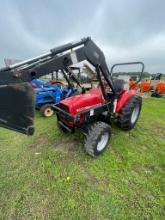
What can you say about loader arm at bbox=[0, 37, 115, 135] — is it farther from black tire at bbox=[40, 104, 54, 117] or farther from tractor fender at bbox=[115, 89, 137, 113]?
black tire at bbox=[40, 104, 54, 117]

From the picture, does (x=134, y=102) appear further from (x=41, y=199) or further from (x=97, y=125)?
(x=41, y=199)

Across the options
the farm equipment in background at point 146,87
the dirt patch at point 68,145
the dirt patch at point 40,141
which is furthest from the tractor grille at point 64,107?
the farm equipment in background at point 146,87

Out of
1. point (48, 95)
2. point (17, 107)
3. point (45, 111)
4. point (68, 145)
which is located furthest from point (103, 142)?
point (48, 95)

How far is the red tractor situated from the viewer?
2.00 m

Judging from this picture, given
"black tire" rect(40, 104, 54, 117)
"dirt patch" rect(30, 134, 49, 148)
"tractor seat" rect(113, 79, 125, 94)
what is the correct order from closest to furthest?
"dirt patch" rect(30, 134, 49, 148)
"tractor seat" rect(113, 79, 125, 94)
"black tire" rect(40, 104, 54, 117)

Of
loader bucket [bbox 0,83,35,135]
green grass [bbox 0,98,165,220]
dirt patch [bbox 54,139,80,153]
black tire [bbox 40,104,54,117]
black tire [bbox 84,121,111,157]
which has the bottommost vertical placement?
green grass [bbox 0,98,165,220]

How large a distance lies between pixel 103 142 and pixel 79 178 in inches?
40.3

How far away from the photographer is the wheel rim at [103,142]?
342 cm

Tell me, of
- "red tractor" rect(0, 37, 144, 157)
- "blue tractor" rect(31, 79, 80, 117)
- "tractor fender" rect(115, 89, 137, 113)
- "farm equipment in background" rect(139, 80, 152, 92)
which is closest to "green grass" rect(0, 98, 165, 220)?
"red tractor" rect(0, 37, 144, 157)

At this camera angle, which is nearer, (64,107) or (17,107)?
(17,107)

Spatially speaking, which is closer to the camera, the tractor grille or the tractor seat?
the tractor grille

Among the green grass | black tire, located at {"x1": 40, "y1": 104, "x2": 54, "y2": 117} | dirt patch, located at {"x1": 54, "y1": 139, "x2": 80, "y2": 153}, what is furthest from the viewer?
black tire, located at {"x1": 40, "y1": 104, "x2": 54, "y2": 117}

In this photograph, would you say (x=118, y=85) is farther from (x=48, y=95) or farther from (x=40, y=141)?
(x=48, y=95)

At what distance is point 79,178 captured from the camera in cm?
278
